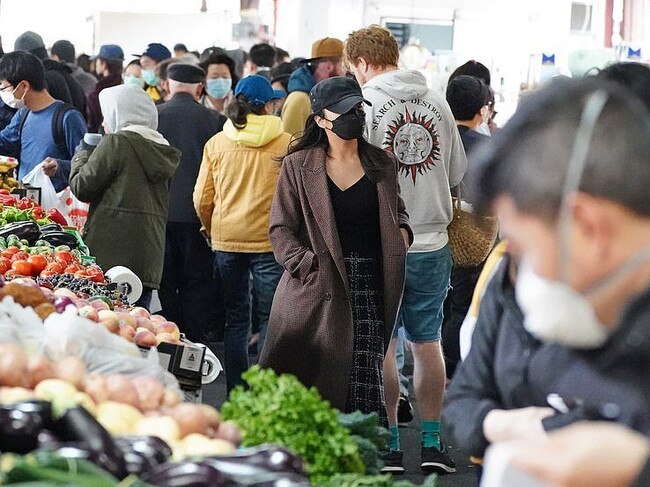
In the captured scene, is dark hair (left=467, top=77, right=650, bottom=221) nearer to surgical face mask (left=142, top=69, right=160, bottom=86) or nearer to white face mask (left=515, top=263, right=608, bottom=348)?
white face mask (left=515, top=263, right=608, bottom=348)

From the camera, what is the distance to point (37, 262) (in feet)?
16.0

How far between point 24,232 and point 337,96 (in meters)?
1.76

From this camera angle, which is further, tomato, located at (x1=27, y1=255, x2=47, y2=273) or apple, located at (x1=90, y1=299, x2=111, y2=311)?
tomato, located at (x1=27, y1=255, x2=47, y2=273)

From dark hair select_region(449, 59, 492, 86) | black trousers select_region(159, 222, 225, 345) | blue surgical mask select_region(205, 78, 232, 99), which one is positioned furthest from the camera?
blue surgical mask select_region(205, 78, 232, 99)

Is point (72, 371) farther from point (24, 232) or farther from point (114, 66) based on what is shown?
point (114, 66)

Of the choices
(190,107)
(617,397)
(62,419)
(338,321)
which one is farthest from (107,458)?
(190,107)

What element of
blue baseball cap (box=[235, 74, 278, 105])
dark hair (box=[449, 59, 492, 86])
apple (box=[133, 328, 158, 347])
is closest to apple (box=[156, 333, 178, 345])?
apple (box=[133, 328, 158, 347])

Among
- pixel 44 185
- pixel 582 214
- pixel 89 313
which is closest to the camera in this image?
pixel 582 214

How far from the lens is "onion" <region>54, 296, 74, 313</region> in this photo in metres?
3.64

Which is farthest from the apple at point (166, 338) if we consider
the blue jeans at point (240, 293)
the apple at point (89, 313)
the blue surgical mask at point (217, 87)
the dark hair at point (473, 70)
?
the blue surgical mask at point (217, 87)

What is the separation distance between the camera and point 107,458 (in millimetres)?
2062

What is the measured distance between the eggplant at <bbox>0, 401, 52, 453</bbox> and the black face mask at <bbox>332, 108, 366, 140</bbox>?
2745 millimetres

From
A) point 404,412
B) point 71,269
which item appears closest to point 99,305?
point 71,269

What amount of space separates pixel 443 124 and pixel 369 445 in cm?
265
